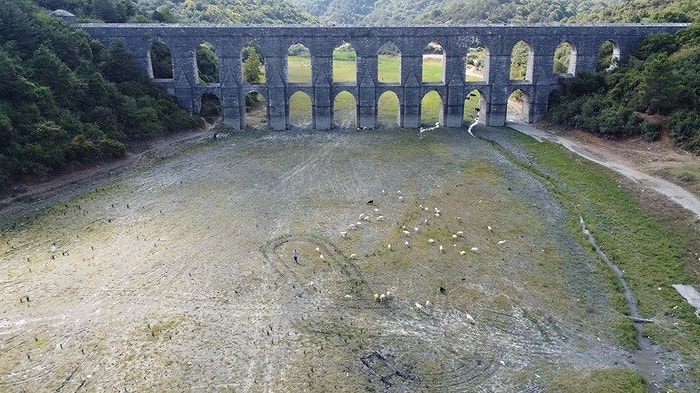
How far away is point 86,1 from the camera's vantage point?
212ft

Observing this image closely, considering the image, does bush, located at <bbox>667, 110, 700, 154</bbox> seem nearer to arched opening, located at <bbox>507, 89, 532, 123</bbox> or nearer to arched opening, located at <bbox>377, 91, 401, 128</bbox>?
arched opening, located at <bbox>507, 89, 532, 123</bbox>

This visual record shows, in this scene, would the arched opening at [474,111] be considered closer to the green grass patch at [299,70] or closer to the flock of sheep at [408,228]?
the green grass patch at [299,70]

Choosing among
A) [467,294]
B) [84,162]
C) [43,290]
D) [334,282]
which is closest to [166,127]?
[84,162]

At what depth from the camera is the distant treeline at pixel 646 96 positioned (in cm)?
4731

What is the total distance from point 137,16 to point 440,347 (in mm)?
58647

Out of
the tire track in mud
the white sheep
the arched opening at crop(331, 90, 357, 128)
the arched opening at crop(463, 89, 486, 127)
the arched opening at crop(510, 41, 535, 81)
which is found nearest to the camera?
the tire track in mud

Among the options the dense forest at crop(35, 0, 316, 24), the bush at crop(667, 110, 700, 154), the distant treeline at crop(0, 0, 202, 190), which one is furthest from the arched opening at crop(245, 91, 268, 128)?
the bush at crop(667, 110, 700, 154)

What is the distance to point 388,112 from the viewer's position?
226ft

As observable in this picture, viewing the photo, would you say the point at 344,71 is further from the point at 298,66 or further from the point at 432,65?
the point at 432,65

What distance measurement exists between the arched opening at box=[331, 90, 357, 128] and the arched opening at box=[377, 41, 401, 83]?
5.60 metres

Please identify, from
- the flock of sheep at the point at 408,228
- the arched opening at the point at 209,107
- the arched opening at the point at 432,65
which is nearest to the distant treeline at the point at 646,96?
the arched opening at the point at 432,65

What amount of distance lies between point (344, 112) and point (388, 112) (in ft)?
18.1

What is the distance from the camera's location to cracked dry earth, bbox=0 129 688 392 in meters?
21.2

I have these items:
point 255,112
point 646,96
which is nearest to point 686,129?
point 646,96
